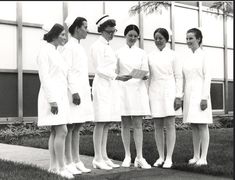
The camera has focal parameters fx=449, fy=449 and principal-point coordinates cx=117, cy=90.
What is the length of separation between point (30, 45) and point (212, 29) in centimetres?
826

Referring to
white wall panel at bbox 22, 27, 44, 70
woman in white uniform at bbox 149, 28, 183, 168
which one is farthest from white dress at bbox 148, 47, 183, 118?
white wall panel at bbox 22, 27, 44, 70

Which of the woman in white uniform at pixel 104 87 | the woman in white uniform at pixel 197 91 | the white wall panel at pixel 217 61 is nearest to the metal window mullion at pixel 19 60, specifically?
the woman in white uniform at pixel 104 87

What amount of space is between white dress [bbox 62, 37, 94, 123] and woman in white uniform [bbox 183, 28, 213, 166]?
1.58m

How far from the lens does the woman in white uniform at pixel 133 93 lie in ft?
21.2

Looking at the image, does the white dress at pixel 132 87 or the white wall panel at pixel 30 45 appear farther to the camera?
the white wall panel at pixel 30 45

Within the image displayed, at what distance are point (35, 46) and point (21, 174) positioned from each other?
7.50 m

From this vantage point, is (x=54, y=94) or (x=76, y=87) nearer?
(x=54, y=94)

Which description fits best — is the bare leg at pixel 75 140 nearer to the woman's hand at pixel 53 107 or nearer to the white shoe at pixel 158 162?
the woman's hand at pixel 53 107

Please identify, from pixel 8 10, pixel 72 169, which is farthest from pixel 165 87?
pixel 8 10

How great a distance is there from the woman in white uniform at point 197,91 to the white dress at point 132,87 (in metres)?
0.64

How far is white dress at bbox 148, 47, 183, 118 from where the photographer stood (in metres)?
6.57

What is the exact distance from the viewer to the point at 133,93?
6.50 meters

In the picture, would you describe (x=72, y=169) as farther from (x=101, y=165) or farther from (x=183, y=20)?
(x=183, y=20)

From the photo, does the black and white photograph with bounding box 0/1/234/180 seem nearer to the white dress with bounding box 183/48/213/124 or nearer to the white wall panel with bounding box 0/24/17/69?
the white dress with bounding box 183/48/213/124
